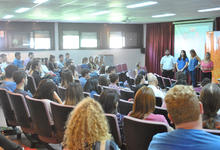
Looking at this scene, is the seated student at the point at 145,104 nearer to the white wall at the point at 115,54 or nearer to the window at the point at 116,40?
the white wall at the point at 115,54

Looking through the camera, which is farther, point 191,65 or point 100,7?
point 191,65

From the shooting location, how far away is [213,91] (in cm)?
250

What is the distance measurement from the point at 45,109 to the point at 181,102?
2.28 meters

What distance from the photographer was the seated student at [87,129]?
160 centimetres

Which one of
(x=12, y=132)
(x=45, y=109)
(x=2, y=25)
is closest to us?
(x=45, y=109)

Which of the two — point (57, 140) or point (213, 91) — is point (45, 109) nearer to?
point (57, 140)

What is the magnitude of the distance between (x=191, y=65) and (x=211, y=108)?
808cm

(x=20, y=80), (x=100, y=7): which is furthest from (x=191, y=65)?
(x=20, y=80)

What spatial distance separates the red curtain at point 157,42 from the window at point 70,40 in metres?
4.05

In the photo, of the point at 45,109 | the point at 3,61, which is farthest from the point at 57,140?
the point at 3,61

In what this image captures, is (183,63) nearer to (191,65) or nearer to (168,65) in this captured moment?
(191,65)

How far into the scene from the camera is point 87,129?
1.59 meters

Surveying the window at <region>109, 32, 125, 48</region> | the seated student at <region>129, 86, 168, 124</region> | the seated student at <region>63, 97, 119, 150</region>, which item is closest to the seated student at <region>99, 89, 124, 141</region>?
the seated student at <region>129, 86, 168, 124</region>

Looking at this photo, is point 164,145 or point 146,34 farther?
point 146,34
